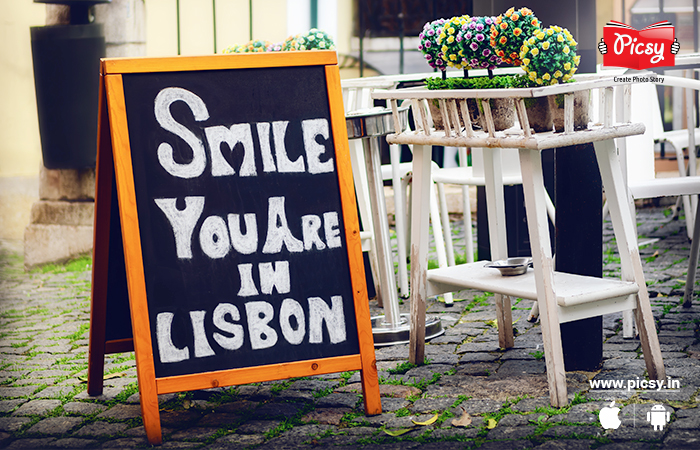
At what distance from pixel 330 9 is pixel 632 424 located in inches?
198

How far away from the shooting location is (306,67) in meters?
2.95

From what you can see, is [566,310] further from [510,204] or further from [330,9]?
[330,9]

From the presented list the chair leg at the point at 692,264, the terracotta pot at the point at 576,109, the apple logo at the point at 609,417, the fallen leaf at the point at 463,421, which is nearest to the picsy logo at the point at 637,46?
the terracotta pot at the point at 576,109

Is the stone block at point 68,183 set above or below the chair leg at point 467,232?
above

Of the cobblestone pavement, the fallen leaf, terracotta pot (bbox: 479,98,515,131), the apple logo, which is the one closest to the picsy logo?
terracotta pot (bbox: 479,98,515,131)

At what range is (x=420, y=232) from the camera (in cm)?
340

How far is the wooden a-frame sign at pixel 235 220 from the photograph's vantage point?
275 cm

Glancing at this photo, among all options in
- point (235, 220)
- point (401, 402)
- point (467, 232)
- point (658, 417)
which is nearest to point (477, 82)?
point (235, 220)

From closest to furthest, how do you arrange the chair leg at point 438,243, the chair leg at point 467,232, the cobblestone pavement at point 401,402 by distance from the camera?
the cobblestone pavement at point 401,402, the chair leg at point 438,243, the chair leg at point 467,232

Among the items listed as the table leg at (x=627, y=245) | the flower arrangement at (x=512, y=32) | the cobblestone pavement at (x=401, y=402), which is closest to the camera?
the cobblestone pavement at (x=401, y=402)

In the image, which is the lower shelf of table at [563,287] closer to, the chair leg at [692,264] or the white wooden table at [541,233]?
the white wooden table at [541,233]

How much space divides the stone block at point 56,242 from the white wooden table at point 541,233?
3590 millimetres

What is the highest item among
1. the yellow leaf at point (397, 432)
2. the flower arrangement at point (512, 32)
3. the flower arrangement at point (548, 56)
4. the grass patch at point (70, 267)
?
the flower arrangement at point (512, 32)

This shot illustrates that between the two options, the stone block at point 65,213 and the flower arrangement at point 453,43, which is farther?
the stone block at point 65,213
